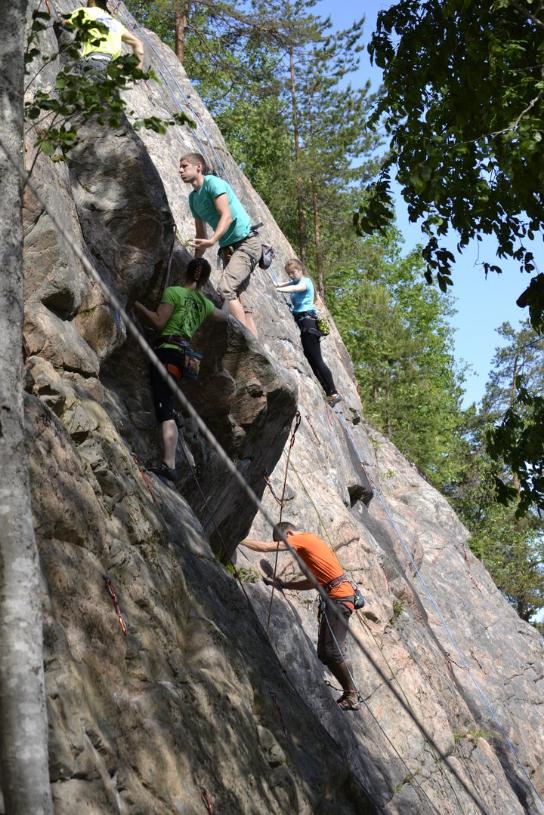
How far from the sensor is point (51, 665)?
15.5 feet

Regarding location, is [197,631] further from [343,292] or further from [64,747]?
[343,292]

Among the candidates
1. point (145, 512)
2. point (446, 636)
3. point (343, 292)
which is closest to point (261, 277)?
point (446, 636)

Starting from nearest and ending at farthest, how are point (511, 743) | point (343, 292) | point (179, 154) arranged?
point (179, 154), point (511, 743), point (343, 292)

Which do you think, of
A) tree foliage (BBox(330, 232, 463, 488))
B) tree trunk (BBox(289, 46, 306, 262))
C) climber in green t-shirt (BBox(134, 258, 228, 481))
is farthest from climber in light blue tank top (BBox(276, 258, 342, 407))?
tree foliage (BBox(330, 232, 463, 488))

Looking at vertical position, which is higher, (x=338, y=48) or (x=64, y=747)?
(x=338, y=48)

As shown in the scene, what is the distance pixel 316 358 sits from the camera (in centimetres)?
1661

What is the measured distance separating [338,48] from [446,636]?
21.4m

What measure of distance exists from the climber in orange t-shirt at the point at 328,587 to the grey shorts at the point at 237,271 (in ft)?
8.26

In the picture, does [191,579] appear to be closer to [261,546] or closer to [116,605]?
[116,605]

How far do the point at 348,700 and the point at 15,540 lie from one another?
24.9 feet

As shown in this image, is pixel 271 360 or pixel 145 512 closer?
pixel 145 512

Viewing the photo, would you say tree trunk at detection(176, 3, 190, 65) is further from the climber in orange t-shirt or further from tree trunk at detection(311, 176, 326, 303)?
the climber in orange t-shirt

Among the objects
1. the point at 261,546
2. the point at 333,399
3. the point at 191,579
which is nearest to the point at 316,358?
the point at 333,399

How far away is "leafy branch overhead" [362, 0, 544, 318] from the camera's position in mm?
7660
